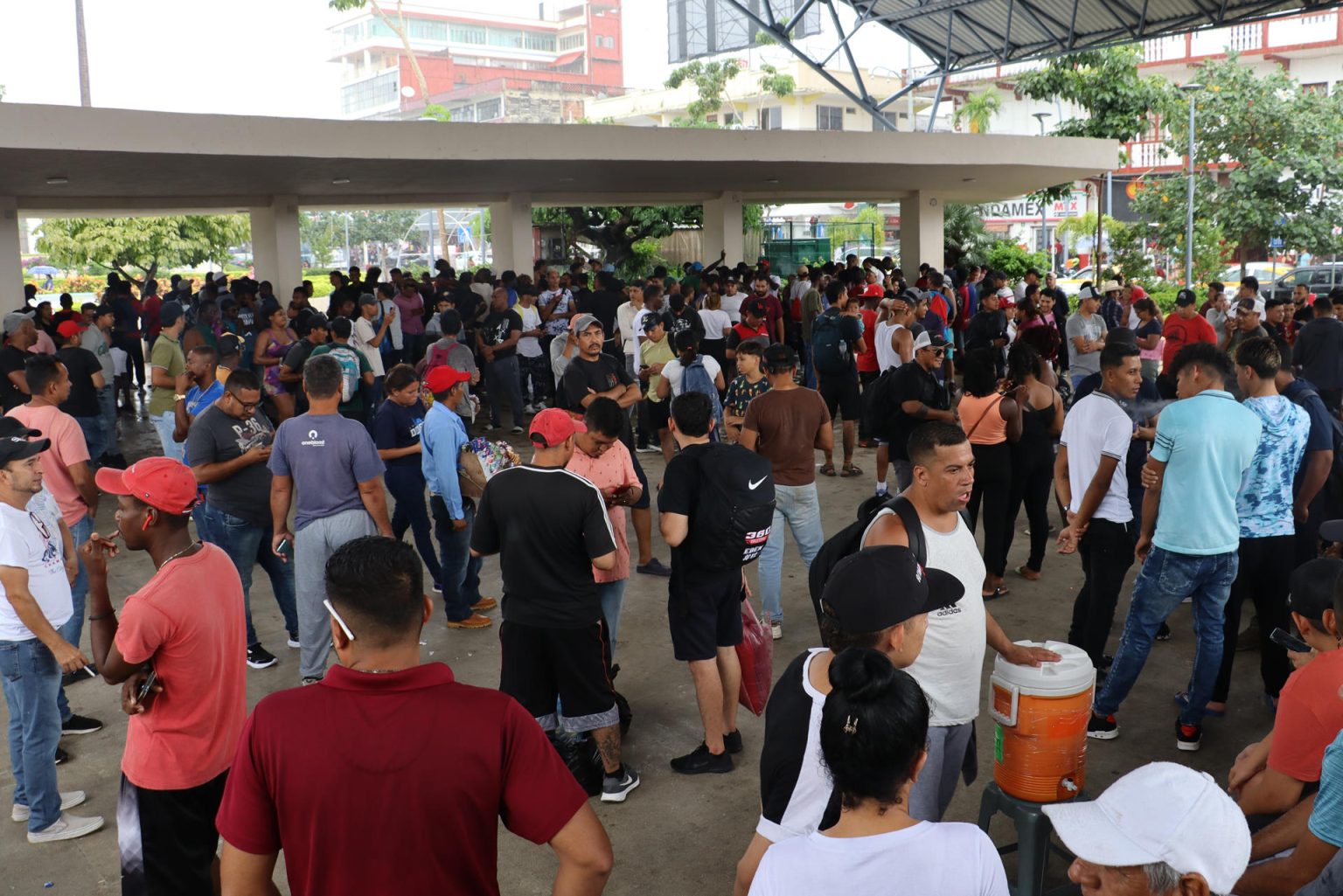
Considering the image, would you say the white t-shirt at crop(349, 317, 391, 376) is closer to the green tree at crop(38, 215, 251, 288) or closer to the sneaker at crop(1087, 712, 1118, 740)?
the sneaker at crop(1087, 712, 1118, 740)

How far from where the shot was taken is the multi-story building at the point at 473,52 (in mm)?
116188

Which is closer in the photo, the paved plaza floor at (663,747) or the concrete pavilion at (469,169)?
the paved plaza floor at (663,747)

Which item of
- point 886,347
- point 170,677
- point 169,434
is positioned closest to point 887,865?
point 170,677

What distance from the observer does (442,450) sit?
609 cm

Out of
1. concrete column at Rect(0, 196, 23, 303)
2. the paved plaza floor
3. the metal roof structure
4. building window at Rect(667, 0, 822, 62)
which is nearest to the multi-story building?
building window at Rect(667, 0, 822, 62)

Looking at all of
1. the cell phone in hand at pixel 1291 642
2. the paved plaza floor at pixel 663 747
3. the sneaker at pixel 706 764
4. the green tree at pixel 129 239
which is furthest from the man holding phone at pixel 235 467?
the green tree at pixel 129 239

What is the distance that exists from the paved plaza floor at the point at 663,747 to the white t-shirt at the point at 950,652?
981 mm

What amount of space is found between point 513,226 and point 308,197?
3163 mm

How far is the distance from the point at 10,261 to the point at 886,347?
34.9 ft

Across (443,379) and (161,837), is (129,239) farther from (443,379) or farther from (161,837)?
(161,837)

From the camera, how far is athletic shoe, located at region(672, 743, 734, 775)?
4863 millimetres

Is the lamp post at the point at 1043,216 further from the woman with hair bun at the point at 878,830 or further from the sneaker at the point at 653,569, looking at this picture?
the woman with hair bun at the point at 878,830

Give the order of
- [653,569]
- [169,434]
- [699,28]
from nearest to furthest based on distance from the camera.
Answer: [653,569]
[169,434]
[699,28]

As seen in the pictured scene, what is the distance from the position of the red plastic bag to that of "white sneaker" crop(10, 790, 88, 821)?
282cm
